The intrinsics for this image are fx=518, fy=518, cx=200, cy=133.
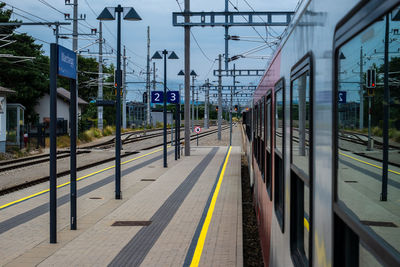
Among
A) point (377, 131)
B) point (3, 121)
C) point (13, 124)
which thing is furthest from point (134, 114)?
point (377, 131)

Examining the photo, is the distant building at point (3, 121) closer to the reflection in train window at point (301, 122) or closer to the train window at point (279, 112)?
the train window at point (279, 112)

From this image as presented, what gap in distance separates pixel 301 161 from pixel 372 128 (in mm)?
1385

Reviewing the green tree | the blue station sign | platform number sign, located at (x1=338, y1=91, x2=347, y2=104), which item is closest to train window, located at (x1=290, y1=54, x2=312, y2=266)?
platform number sign, located at (x1=338, y1=91, x2=347, y2=104)

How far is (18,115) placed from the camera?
29234 millimetres

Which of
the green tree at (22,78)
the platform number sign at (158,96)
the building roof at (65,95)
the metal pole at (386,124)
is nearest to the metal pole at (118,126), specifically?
the platform number sign at (158,96)

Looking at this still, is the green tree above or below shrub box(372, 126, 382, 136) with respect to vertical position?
above

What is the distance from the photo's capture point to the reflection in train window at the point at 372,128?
1484 mm

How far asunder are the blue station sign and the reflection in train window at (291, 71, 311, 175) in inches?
213

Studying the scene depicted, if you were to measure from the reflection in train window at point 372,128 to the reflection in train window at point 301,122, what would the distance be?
792 mm

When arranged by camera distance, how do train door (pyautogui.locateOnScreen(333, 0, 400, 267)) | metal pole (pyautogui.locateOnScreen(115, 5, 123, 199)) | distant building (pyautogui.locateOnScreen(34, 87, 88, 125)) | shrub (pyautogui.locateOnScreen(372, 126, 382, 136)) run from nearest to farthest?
train door (pyautogui.locateOnScreen(333, 0, 400, 267)), shrub (pyautogui.locateOnScreen(372, 126, 382, 136)), metal pole (pyautogui.locateOnScreen(115, 5, 123, 199)), distant building (pyautogui.locateOnScreen(34, 87, 88, 125))

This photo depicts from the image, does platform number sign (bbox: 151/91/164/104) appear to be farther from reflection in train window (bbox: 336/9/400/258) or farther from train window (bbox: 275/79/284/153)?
reflection in train window (bbox: 336/9/400/258)

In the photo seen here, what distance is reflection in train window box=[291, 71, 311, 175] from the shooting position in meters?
2.84

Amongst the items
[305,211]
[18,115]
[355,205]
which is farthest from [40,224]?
[18,115]

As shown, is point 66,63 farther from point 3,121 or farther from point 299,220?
point 3,121
